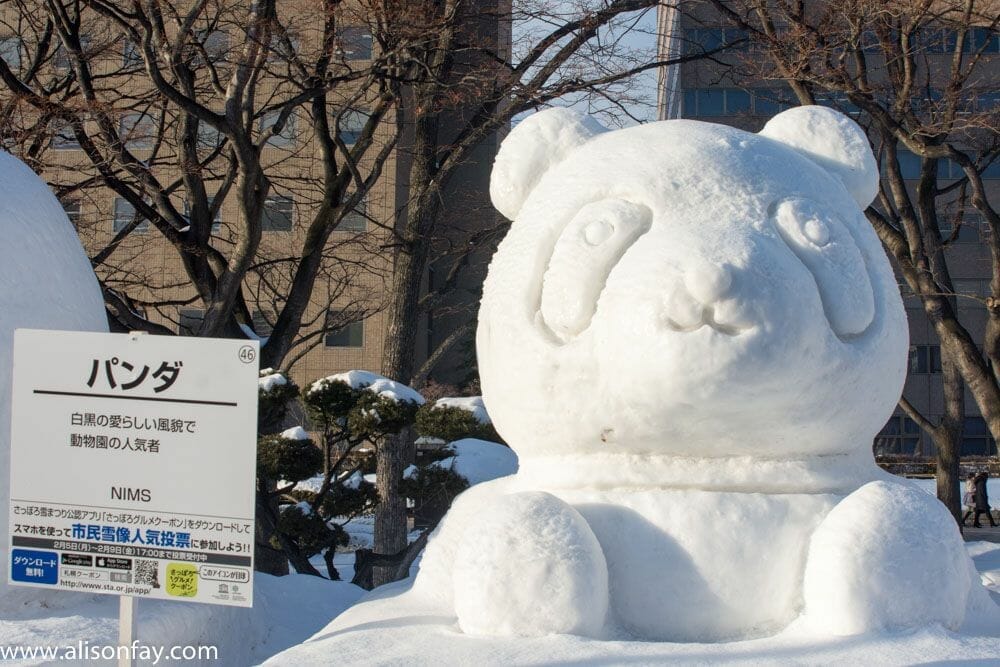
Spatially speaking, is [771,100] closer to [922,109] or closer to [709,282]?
[922,109]

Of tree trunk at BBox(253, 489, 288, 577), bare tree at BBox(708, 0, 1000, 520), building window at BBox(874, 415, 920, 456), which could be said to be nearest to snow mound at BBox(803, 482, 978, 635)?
tree trunk at BBox(253, 489, 288, 577)

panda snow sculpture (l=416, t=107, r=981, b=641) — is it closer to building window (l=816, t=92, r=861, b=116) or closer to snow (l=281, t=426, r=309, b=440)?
snow (l=281, t=426, r=309, b=440)

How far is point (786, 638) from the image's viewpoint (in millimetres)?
2908

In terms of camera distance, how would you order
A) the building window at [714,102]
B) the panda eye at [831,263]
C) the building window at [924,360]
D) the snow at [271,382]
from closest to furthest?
the panda eye at [831,263], the snow at [271,382], the building window at [714,102], the building window at [924,360]

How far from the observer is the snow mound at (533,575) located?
2893 mm

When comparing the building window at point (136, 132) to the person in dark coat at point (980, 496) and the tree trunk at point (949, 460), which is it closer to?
the tree trunk at point (949, 460)

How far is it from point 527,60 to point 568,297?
593cm

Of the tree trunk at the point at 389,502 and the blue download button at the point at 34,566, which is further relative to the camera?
the tree trunk at the point at 389,502

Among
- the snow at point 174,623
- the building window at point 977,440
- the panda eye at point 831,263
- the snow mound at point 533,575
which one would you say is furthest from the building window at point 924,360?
the snow mound at point 533,575

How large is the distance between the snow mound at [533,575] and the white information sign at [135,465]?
652mm

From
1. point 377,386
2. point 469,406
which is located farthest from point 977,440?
point 377,386

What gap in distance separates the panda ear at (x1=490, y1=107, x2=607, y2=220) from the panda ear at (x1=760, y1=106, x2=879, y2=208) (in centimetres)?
73

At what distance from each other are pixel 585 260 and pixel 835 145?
3.98 feet

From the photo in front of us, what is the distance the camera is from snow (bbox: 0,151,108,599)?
4.05m
